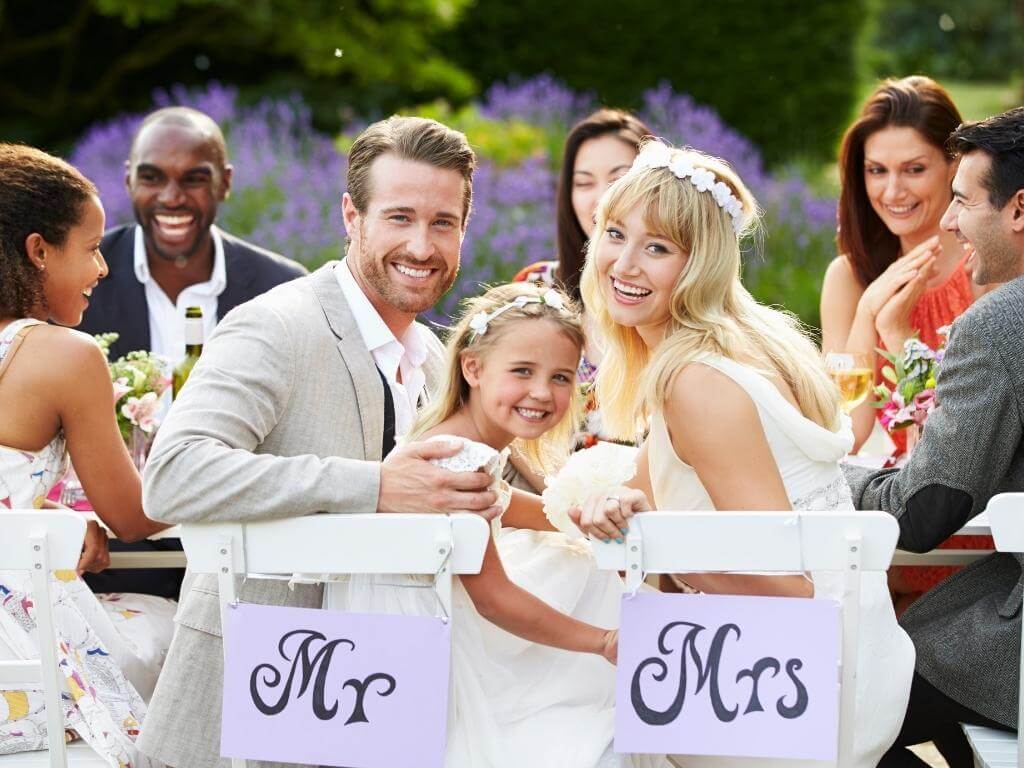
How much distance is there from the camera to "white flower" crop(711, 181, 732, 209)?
2.80 metres

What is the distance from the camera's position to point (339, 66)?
9.46 metres

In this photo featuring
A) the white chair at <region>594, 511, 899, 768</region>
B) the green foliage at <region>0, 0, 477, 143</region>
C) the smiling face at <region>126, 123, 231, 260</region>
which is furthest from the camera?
the green foliage at <region>0, 0, 477, 143</region>

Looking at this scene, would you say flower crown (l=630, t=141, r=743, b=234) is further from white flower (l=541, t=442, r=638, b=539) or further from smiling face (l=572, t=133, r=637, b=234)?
smiling face (l=572, t=133, r=637, b=234)

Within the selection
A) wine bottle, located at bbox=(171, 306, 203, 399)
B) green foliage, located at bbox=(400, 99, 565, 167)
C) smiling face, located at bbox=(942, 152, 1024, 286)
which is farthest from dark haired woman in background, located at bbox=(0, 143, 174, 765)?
green foliage, located at bbox=(400, 99, 565, 167)

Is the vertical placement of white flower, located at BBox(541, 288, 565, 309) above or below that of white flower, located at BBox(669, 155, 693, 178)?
below

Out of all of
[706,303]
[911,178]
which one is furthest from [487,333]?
[911,178]

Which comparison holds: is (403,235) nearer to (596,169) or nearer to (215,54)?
(596,169)

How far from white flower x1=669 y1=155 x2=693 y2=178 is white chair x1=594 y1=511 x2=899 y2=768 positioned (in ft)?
2.93

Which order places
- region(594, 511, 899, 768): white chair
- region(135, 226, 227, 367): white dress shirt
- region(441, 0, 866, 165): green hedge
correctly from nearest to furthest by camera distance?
region(594, 511, 899, 768): white chair → region(135, 226, 227, 367): white dress shirt → region(441, 0, 866, 165): green hedge

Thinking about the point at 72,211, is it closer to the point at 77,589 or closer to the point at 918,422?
the point at 77,589

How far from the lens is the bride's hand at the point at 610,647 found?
2436 millimetres

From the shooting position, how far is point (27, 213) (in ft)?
9.87

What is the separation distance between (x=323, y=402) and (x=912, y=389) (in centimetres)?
150

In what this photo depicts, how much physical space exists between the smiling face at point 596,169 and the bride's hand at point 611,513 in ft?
8.74
